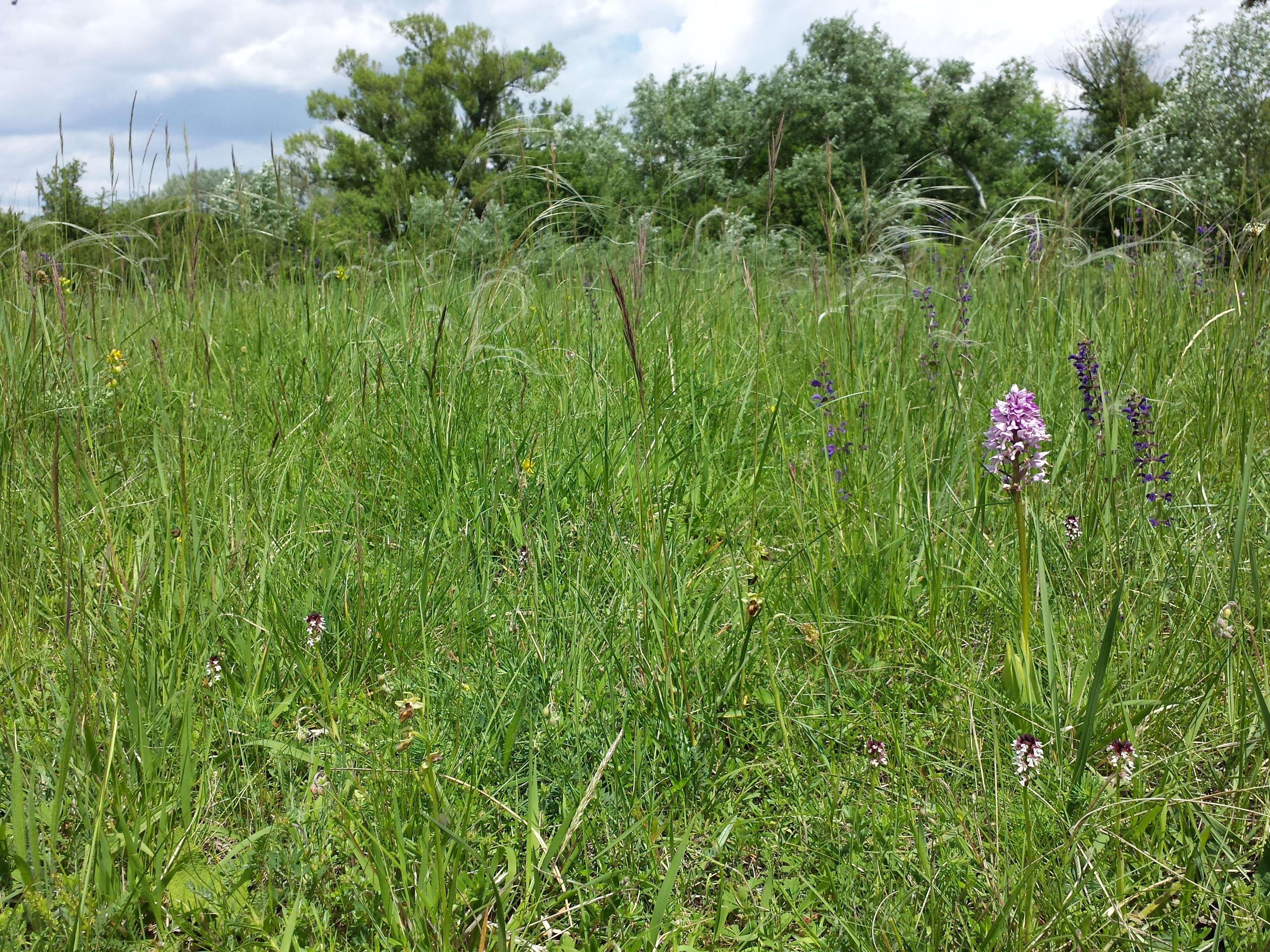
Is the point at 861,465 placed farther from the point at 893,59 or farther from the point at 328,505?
the point at 893,59

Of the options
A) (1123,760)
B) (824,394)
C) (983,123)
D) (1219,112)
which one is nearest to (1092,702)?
(1123,760)

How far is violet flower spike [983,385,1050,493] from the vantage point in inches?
47.9

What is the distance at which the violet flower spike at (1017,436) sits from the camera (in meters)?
1.22

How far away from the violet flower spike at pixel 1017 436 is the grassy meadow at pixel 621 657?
8 centimetres

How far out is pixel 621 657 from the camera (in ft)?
4.60

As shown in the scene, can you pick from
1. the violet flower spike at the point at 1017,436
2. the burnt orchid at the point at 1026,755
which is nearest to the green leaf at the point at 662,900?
the burnt orchid at the point at 1026,755

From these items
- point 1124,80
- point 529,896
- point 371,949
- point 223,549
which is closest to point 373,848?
point 371,949

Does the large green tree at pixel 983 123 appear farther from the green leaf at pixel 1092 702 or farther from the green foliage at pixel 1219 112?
the green leaf at pixel 1092 702

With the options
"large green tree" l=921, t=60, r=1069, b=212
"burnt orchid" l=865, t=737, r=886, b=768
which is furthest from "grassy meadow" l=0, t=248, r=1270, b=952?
"large green tree" l=921, t=60, r=1069, b=212

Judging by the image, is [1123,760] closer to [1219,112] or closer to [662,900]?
[662,900]

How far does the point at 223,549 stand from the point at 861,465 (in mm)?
1410

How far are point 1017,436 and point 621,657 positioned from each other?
773 millimetres

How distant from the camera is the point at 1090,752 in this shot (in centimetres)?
124

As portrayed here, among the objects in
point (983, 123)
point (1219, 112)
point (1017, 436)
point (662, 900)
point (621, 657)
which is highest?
point (983, 123)
